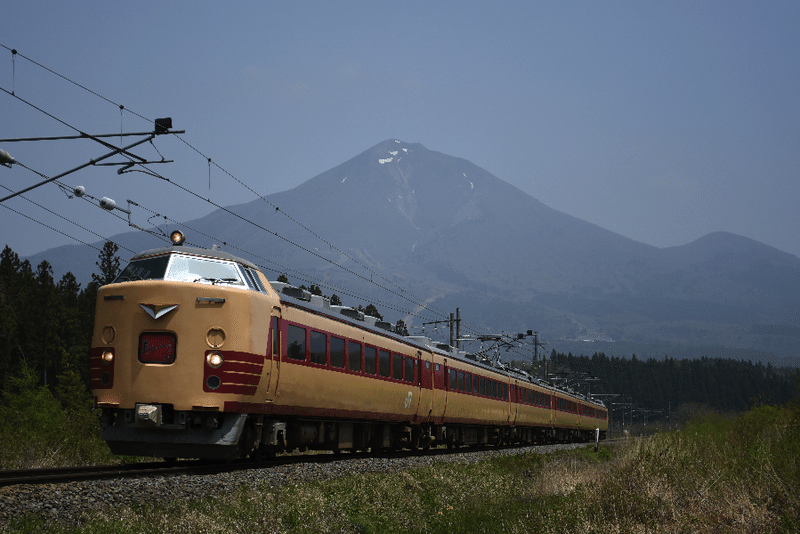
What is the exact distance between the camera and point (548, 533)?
9273mm

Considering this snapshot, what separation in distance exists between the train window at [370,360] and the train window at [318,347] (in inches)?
103

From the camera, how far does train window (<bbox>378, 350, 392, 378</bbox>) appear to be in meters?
20.3

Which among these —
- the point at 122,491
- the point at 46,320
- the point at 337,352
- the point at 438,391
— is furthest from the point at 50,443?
the point at 46,320

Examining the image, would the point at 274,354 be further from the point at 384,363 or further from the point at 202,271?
the point at 384,363

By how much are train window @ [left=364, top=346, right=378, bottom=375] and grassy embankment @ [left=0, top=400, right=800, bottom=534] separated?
187 inches

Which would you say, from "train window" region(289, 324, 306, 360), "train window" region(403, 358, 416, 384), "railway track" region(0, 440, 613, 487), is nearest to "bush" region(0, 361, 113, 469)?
"railway track" region(0, 440, 613, 487)

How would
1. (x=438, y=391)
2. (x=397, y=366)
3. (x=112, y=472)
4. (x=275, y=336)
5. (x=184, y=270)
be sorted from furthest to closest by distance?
(x=438, y=391), (x=397, y=366), (x=275, y=336), (x=184, y=270), (x=112, y=472)

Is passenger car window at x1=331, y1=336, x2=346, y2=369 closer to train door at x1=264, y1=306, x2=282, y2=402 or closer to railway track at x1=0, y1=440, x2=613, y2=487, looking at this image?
railway track at x1=0, y1=440, x2=613, y2=487

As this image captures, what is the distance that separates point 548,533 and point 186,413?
251 inches

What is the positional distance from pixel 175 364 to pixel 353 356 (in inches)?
238

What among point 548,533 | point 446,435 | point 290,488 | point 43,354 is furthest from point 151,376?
point 43,354

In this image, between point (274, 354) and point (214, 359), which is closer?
point (214, 359)

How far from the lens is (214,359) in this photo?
42.9ft

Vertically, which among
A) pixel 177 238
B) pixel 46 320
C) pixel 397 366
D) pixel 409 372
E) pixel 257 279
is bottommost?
pixel 409 372
